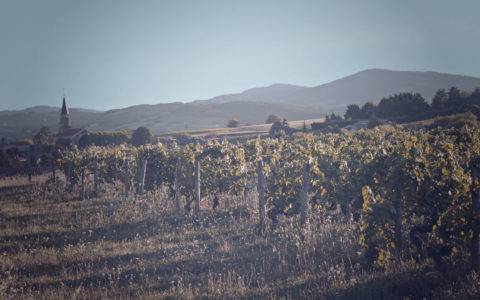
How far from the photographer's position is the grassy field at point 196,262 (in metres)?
6.23

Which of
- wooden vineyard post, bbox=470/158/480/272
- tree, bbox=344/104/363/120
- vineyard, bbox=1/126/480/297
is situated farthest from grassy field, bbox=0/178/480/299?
tree, bbox=344/104/363/120

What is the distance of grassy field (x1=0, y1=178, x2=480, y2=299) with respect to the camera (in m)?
6.23

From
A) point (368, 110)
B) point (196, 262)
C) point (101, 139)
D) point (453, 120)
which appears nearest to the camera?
point (196, 262)

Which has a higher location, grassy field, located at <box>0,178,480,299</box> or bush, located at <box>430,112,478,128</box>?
bush, located at <box>430,112,478,128</box>

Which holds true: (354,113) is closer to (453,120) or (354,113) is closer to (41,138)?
(453,120)

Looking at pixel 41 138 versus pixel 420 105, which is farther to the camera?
pixel 41 138

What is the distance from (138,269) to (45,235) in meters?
4.88

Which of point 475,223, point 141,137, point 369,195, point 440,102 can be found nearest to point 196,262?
point 369,195

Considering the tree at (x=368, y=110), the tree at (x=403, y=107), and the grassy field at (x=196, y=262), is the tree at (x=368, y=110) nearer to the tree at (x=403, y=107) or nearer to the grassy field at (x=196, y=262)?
the tree at (x=403, y=107)

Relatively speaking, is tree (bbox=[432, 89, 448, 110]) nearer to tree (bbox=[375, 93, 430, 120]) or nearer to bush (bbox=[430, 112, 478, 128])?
tree (bbox=[375, 93, 430, 120])

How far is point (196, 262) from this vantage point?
26.3ft

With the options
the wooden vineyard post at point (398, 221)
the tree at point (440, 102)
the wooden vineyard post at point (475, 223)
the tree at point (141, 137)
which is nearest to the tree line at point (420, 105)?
the tree at point (440, 102)

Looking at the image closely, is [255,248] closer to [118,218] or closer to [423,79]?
[118,218]

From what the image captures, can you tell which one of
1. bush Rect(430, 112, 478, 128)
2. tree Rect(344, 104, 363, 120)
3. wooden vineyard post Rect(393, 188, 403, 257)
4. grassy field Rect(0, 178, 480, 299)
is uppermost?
tree Rect(344, 104, 363, 120)
